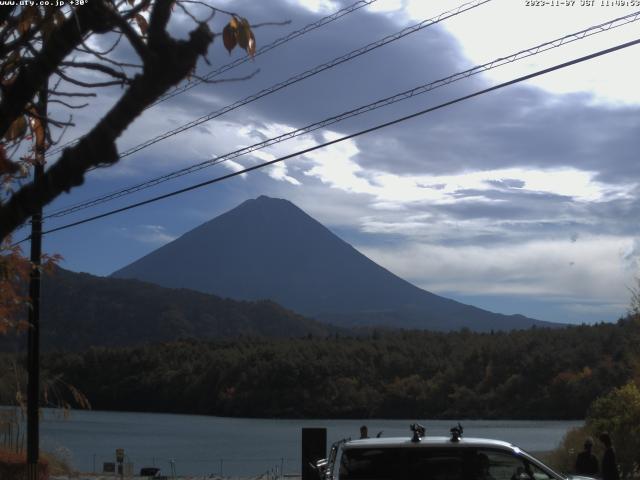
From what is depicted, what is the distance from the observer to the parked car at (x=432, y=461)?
10.1m

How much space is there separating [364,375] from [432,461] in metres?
78.2

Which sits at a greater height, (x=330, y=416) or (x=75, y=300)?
(x=75, y=300)

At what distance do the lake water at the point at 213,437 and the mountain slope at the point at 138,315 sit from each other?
2667cm

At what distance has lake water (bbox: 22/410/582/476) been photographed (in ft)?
154

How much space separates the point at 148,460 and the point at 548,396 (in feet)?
94.9

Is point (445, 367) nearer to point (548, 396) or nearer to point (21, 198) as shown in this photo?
point (548, 396)

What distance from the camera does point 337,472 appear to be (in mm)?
10031

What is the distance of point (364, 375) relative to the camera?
87688 mm

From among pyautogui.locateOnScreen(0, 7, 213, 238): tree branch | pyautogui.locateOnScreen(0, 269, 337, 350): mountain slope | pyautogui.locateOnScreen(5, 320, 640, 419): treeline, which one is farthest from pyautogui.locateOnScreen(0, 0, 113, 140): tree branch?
pyautogui.locateOnScreen(0, 269, 337, 350): mountain slope

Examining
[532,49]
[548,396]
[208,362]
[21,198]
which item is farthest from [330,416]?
[21,198]

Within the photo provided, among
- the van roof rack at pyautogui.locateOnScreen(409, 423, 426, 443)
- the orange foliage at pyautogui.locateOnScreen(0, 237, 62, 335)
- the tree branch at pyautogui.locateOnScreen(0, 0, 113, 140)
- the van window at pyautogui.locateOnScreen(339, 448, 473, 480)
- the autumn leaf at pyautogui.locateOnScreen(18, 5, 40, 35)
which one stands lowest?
the van window at pyautogui.locateOnScreen(339, 448, 473, 480)

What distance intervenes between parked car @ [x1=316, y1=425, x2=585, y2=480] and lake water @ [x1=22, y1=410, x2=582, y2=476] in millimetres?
22795

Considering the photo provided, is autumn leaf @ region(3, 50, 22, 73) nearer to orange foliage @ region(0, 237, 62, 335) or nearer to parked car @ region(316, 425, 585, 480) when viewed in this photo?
orange foliage @ region(0, 237, 62, 335)

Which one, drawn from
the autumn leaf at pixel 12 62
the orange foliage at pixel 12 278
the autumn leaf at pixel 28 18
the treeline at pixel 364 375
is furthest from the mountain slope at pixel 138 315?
the autumn leaf at pixel 12 62
